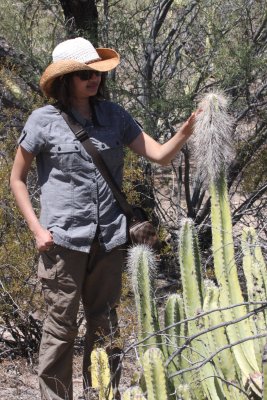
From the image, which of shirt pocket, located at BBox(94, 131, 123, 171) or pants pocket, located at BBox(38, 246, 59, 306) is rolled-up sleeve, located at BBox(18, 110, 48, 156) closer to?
shirt pocket, located at BBox(94, 131, 123, 171)

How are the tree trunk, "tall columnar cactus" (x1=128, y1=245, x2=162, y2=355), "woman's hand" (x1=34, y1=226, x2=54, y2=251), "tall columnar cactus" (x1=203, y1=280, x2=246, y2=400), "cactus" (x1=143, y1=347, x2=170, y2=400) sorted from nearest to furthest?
1. "cactus" (x1=143, y1=347, x2=170, y2=400)
2. "tall columnar cactus" (x1=203, y1=280, x2=246, y2=400)
3. "tall columnar cactus" (x1=128, y1=245, x2=162, y2=355)
4. "woman's hand" (x1=34, y1=226, x2=54, y2=251)
5. the tree trunk

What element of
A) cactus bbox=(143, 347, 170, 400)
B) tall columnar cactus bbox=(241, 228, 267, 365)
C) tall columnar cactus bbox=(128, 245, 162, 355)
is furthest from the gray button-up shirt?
cactus bbox=(143, 347, 170, 400)

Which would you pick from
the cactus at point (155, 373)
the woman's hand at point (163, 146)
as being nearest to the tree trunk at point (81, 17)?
the woman's hand at point (163, 146)

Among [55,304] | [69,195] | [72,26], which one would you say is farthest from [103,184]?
[72,26]

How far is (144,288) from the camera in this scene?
327 cm

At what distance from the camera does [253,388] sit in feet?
10.2

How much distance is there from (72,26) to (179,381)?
3.70 metres

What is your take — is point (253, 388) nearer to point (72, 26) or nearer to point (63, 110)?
point (63, 110)

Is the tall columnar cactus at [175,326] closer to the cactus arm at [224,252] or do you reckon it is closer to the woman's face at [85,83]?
the cactus arm at [224,252]

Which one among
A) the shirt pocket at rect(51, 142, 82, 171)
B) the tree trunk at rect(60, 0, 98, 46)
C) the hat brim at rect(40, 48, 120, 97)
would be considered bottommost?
the shirt pocket at rect(51, 142, 82, 171)

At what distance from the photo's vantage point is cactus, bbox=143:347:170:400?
2.77 meters

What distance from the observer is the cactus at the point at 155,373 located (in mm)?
2766

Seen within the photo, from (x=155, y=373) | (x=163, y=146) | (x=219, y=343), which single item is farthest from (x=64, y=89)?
(x=155, y=373)

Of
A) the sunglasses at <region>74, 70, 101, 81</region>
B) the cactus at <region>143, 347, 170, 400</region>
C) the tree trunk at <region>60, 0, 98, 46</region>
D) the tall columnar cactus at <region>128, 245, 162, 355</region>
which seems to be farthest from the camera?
the tree trunk at <region>60, 0, 98, 46</region>
